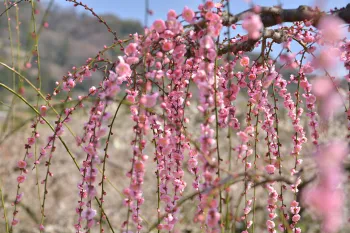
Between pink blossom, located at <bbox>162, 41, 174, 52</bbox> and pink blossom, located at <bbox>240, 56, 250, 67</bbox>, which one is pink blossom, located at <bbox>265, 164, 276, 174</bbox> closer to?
pink blossom, located at <bbox>240, 56, 250, 67</bbox>

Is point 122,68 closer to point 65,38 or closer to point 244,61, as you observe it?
point 244,61

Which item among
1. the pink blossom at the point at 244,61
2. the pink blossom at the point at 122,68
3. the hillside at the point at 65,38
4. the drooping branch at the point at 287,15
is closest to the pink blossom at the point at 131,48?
the pink blossom at the point at 122,68

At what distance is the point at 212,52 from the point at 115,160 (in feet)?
10.5

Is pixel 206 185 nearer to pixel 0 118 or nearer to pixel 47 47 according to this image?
pixel 0 118

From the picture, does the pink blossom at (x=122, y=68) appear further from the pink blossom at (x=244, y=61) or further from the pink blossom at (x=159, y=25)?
the pink blossom at (x=244, y=61)

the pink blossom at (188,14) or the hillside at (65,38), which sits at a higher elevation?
the hillside at (65,38)

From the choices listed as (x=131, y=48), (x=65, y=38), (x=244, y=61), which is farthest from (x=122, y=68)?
(x=65, y=38)

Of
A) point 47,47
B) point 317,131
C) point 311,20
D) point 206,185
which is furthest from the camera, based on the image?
point 47,47

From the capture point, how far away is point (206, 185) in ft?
2.24

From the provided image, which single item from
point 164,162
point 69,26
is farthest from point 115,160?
A: point 69,26

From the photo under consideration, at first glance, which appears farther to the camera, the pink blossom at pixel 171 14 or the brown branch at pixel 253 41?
the brown branch at pixel 253 41

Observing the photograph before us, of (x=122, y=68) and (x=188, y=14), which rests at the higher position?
(x=188, y=14)

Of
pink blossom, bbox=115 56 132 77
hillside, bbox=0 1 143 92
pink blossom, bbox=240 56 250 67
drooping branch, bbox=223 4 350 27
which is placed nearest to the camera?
pink blossom, bbox=115 56 132 77

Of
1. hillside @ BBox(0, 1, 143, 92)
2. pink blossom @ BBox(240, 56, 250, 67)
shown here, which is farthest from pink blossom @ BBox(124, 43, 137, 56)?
hillside @ BBox(0, 1, 143, 92)
